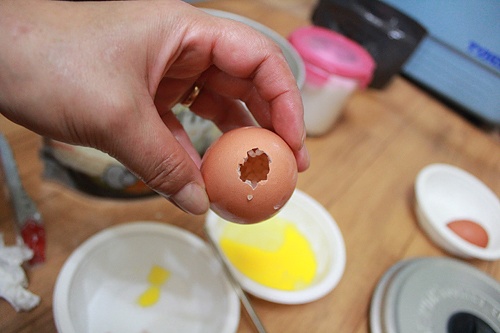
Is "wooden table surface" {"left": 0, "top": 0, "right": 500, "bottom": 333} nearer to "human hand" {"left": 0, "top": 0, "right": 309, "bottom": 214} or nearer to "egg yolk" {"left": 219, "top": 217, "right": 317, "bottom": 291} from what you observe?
"egg yolk" {"left": 219, "top": 217, "right": 317, "bottom": 291}

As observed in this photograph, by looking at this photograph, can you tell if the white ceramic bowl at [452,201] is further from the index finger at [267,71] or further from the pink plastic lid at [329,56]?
the index finger at [267,71]

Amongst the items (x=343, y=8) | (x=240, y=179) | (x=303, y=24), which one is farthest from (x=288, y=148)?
(x=303, y=24)

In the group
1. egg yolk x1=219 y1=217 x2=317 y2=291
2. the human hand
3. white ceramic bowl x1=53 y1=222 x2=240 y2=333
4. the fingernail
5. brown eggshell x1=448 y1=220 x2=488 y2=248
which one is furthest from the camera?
brown eggshell x1=448 y1=220 x2=488 y2=248

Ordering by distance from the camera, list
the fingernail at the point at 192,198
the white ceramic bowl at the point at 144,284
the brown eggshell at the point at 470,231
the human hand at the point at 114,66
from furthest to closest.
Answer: the brown eggshell at the point at 470,231
the white ceramic bowl at the point at 144,284
the fingernail at the point at 192,198
the human hand at the point at 114,66

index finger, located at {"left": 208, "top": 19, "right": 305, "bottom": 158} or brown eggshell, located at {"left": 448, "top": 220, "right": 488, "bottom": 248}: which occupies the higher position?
index finger, located at {"left": 208, "top": 19, "right": 305, "bottom": 158}

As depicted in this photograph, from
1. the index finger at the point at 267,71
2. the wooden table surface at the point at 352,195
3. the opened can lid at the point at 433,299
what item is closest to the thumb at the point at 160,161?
the index finger at the point at 267,71

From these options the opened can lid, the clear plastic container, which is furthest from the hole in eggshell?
the clear plastic container

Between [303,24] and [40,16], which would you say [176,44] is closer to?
[40,16]
